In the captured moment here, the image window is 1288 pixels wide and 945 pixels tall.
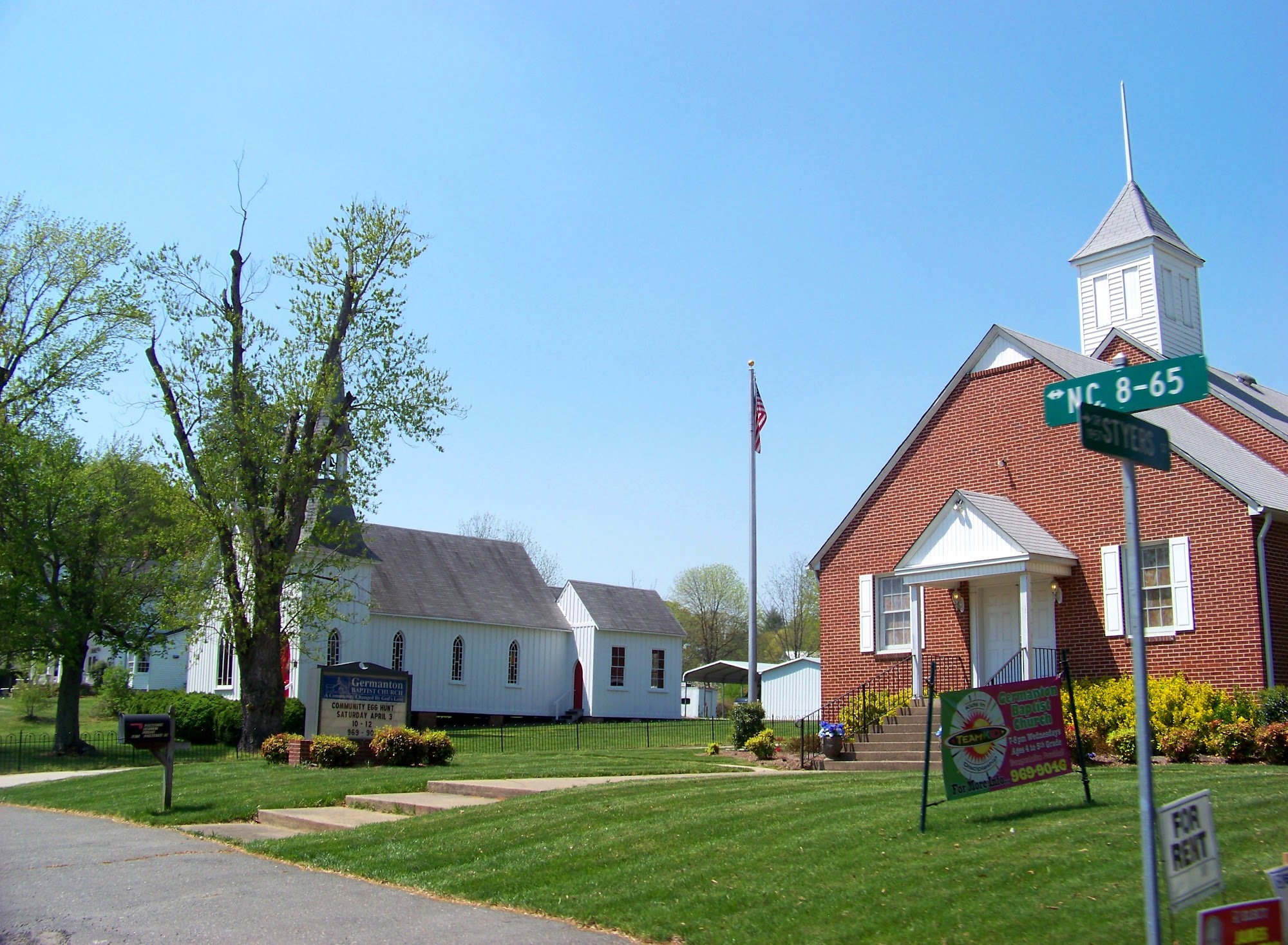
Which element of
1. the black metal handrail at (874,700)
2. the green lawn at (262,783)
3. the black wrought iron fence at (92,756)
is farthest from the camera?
the black wrought iron fence at (92,756)

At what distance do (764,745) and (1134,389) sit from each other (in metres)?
15.3

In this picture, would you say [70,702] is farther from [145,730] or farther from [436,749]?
[145,730]

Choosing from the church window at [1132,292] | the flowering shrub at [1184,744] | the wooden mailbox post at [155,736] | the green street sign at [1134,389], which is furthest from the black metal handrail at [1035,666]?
the green street sign at [1134,389]

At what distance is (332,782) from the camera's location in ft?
56.2

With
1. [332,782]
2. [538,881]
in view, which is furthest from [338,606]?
[538,881]

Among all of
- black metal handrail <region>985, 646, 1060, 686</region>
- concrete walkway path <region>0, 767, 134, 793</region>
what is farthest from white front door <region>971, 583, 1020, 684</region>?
concrete walkway path <region>0, 767, 134, 793</region>

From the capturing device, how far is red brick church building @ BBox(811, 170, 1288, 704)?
18.1 metres

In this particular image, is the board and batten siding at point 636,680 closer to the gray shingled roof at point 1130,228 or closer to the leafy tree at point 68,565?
the leafy tree at point 68,565

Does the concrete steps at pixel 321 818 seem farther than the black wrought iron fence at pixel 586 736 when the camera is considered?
No

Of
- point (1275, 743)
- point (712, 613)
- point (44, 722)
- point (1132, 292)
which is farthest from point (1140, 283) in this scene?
point (712, 613)

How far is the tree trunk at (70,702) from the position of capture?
29391 millimetres

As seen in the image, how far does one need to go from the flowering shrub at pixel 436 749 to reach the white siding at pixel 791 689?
32074mm

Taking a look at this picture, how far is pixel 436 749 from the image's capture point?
20.8 m

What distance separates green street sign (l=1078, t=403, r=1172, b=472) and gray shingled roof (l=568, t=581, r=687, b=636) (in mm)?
39479
